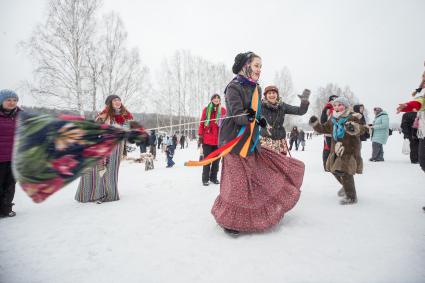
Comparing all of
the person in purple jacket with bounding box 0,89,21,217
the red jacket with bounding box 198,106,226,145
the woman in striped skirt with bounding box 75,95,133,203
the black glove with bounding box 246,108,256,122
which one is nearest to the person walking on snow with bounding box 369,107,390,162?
the red jacket with bounding box 198,106,226,145

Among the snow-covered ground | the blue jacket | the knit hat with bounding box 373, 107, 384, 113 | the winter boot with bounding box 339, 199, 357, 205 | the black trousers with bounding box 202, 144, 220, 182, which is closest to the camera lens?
the snow-covered ground

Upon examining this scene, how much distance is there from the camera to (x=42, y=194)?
1617mm

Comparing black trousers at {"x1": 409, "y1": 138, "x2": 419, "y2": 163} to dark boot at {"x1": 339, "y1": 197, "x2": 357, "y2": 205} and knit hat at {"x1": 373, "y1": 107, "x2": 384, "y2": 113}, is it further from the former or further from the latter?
dark boot at {"x1": 339, "y1": 197, "x2": 357, "y2": 205}

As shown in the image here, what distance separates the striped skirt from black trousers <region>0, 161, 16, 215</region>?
32.9 inches

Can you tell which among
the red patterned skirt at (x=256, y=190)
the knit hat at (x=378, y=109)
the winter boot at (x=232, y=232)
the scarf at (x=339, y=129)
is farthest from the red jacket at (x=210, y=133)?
the knit hat at (x=378, y=109)

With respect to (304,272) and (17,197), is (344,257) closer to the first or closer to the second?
(304,272)

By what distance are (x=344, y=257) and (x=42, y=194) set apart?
2.30m

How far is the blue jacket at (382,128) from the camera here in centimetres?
783

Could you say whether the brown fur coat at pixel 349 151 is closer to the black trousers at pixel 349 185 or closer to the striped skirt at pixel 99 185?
the black trousers at pixel 349 185

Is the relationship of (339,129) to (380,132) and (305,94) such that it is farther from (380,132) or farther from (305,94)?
(380,132)

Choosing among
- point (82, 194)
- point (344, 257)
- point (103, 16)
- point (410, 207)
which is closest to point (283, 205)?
point (344, 257)

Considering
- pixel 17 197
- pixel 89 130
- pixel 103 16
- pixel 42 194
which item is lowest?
pixel 17 197

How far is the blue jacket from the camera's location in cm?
783

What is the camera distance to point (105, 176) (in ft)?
12.8
